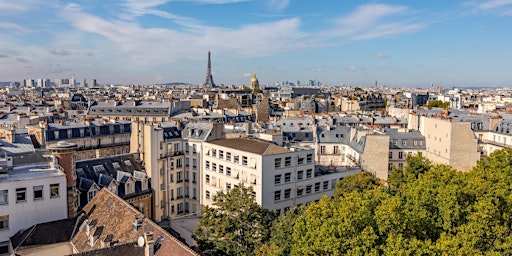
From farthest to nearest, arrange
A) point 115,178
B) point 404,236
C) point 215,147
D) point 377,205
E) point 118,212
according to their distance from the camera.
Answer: point 215,147
point 115,178
point 118,212
point 377,205
point 404,236

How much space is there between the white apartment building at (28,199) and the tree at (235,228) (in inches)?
414

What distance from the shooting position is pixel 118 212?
2880 centimetres

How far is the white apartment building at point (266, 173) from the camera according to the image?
44.5 m

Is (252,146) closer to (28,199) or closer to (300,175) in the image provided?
(300,175)

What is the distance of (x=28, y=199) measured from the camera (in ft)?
99.1

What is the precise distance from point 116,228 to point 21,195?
7.99 meters

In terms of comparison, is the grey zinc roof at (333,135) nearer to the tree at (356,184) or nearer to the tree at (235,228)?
the tree at (356,184)

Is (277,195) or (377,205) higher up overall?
(377,205)

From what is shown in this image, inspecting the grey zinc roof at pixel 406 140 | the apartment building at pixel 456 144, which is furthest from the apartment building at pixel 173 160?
the apartment building at pixel 456 144

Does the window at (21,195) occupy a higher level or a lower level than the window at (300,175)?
higher

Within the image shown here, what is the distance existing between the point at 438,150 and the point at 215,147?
105 ft

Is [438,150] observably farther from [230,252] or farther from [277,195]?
[230,252]

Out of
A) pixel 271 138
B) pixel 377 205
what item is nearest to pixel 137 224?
pixel 377 205

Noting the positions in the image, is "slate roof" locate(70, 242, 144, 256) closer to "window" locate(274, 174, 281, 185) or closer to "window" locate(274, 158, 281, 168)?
"window" locate(274, 158, 281, 168)
